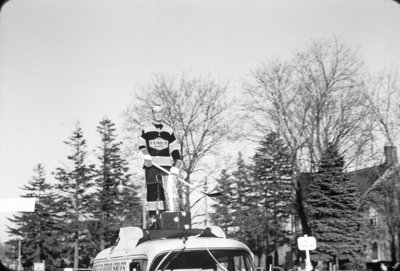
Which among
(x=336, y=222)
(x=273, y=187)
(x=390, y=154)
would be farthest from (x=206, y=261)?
(x=273, y=187)

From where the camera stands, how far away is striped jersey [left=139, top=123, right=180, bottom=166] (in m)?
10.2

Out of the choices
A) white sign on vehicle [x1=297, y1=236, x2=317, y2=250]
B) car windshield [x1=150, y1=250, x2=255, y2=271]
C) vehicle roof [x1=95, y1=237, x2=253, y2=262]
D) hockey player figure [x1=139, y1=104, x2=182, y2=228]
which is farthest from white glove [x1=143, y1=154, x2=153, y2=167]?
white sign on vehicle [x1=297, y1=236, x2=317, y2=250]

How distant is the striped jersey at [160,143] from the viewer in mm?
10242

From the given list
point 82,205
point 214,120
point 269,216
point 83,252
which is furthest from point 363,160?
point 83,252

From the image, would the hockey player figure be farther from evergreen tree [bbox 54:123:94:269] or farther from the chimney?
evergreen tree [bbox 54:123:94:269]

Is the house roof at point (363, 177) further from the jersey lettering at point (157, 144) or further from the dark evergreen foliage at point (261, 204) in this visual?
the jersey lettering at point (157, 144)

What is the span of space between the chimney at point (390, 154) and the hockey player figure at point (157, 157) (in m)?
Answer: 25.7

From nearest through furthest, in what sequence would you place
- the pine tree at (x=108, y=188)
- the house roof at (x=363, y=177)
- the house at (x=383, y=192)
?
the house at (x=383, y=192) → the house roof at (x=363, y=177) → the pine tree at (x=108, y=188)

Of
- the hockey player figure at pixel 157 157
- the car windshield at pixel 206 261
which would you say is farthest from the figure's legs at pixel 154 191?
the car windshield at pixel 206 261

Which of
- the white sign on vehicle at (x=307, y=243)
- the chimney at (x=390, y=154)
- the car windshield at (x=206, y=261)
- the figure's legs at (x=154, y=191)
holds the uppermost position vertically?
the chimney at (x=390, y=154)

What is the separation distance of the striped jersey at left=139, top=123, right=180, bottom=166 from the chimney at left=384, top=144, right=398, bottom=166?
1012 inches

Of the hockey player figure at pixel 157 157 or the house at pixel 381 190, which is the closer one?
the hockey player figure at pixel 157 157

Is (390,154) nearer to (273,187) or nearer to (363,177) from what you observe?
(363,177)

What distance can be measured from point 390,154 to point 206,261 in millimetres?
28825
